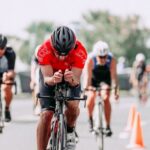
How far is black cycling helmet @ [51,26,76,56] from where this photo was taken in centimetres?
845

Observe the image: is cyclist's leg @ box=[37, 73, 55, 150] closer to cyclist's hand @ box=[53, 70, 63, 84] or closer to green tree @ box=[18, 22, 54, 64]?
cyclist's hand @ box=[53, 70, 63, 84]

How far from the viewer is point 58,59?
29.0ft

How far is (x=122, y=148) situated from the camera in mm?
12906

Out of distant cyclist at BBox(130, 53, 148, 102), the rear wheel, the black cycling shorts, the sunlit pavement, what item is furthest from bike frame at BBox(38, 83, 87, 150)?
distant cyclist at BBox(130, 53, 148, 102)

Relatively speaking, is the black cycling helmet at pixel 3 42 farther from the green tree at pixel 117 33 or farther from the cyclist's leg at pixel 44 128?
the green tree at pixel 117 33

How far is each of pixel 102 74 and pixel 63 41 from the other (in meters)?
5.14

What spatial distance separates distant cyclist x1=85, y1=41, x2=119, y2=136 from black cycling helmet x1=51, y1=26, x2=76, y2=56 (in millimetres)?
3782

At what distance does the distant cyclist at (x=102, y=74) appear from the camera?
1268 cm

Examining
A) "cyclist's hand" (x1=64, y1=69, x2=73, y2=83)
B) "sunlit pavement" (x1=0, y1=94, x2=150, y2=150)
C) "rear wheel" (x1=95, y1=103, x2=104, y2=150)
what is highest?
"cyclist's hand" (x1=64, y1=69, x2=73, y2=83)

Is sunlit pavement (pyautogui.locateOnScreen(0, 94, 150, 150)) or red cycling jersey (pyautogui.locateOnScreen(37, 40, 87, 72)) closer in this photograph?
red cycling jersey (pyautogui.locateOnScreen(37, 40, 87, 72))

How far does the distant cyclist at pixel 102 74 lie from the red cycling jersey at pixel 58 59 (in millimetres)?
3369

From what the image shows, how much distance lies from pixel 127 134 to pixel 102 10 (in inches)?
4515

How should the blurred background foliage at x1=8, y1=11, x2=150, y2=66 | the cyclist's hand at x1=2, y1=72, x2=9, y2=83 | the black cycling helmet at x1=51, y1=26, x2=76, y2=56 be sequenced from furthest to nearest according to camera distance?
the blurred background foliage at x1=8, y1=11, x2=150, y2=66 → the cyclist's hand at x1=2, y1=72, x2=9, y2=83 → the black cycling helmet at x1=51, y1=26, x2=76, y2=56

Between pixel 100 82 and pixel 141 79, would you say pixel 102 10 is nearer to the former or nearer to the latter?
pixel 141 79
